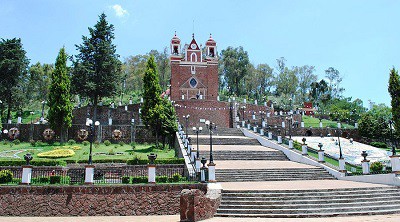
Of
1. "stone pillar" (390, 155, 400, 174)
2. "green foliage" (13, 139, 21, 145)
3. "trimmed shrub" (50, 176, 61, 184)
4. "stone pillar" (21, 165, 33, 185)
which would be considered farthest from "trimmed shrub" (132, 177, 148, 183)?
"green foliage" (13, 139, 21, 145)

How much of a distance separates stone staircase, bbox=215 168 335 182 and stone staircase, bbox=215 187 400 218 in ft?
13.2

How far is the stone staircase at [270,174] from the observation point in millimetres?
17938

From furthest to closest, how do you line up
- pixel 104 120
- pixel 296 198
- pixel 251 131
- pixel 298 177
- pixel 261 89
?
pixel 261 89 < pixel 104 120 < pixel 251 131 < pixel 298 177 < pixel 296 198

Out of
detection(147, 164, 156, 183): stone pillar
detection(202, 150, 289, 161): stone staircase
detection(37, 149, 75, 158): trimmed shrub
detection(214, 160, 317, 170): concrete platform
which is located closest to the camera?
detection(147, 164, 156, 183): stone pillar

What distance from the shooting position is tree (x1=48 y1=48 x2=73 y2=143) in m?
29.1

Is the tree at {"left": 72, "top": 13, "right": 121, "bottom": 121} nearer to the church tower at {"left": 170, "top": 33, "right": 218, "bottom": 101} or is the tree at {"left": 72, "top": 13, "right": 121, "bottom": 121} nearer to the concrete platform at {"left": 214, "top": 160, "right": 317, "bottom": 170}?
the church tower at {"left": 170, "top": 33, "right": 218, "bottom": 101}

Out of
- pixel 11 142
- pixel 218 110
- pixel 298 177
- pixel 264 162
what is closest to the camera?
pixel 298 177

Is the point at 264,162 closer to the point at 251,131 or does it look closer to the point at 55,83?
the point at 251,131

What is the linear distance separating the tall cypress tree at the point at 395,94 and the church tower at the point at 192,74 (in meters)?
23.8

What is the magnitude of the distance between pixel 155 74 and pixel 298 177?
1740cm

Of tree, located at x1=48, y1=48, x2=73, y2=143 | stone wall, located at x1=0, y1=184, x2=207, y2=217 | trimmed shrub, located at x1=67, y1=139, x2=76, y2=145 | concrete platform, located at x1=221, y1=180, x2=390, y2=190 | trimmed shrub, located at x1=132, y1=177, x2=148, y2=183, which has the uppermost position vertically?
tree, located at x1=48, y1=48, x2=73, y2=143

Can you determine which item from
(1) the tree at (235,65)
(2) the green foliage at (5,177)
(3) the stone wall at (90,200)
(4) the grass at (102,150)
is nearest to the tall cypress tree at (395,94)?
(4) the grass at (102,150)

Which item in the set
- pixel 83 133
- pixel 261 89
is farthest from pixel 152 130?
pixel 261 89

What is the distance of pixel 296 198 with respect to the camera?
1315cm
